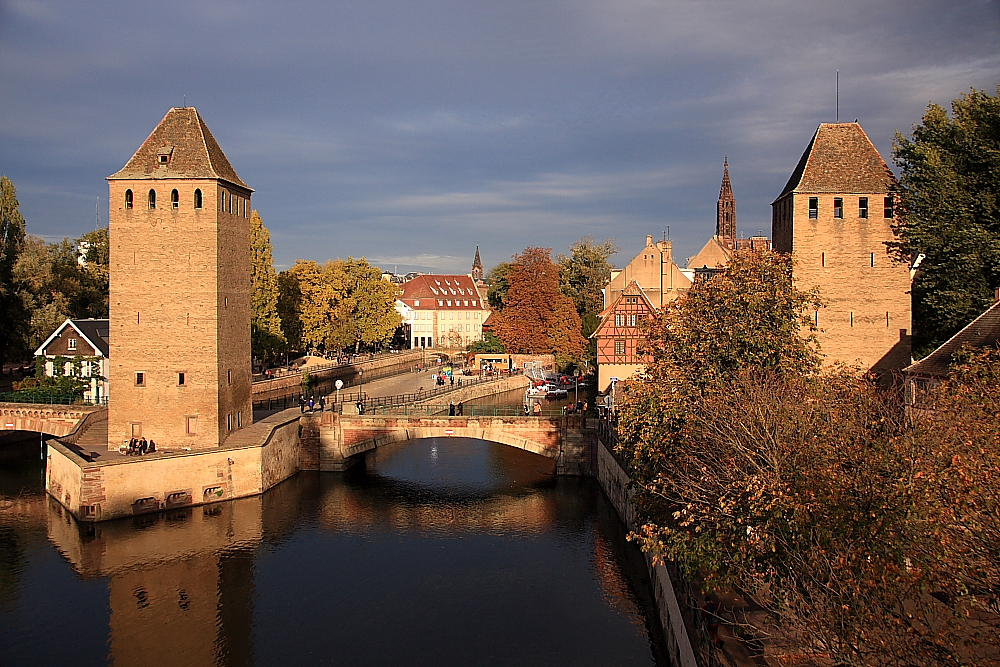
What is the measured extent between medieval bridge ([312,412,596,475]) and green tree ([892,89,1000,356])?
12.8 meters

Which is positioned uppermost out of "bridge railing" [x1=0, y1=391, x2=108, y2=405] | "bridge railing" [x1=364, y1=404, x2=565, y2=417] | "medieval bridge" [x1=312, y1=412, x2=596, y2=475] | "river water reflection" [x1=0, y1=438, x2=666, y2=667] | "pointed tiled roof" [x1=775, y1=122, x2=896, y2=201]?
"pointed tiled roof" [x1=775, y1=122, x2=896, y2=201]

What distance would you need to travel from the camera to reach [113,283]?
2931cm

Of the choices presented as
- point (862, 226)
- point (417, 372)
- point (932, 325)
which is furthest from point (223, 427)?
point (417, 372)

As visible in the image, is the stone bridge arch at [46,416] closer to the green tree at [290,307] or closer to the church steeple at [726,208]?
the green tree at [290,307]

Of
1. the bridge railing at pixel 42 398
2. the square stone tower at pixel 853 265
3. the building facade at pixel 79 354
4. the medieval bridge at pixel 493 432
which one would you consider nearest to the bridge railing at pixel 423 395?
the medieval bridge at pixel 493 432

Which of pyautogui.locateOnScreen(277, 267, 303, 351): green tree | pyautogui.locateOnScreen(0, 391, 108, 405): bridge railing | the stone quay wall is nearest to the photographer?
the stone quay wall

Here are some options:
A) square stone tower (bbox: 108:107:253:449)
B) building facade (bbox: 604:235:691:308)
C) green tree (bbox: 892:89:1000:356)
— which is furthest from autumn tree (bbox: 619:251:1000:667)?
building facade (bbox: 604:235:691:308)

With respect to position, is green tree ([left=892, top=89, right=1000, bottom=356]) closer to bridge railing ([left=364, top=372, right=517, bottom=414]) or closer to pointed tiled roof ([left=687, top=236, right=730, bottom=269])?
bridge railing ([left=364, top=372, right=517, bottom=414])

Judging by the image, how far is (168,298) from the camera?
29.0m


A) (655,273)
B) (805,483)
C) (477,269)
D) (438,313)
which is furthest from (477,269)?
(805,483)

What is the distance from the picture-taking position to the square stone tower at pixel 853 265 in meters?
27.9

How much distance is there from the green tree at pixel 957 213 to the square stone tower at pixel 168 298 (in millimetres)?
23417

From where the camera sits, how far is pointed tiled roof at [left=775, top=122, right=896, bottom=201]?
28.0 metres

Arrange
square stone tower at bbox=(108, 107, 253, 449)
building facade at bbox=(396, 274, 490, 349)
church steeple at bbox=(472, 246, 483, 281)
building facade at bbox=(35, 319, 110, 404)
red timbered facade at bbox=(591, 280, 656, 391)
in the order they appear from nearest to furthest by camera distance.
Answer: square stone tower at bbox=(108, 107, 253, 449) < building facade at bbox=(35, 319, 110, 404) < red timbered facade at bbox=(591, 280, 656, 391) < building facade at bbox=(396, 274, 490, 349) < church steeple at bbox=(472, 246, 483, 281)
